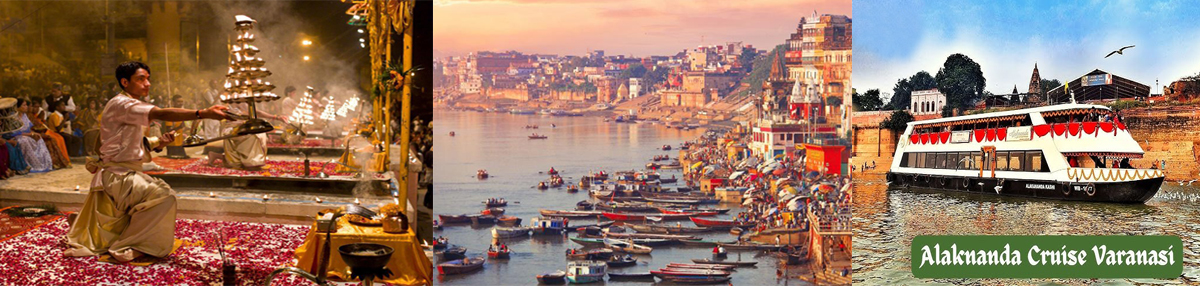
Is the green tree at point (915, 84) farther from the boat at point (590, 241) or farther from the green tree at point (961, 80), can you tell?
the boat at point (590, 241)

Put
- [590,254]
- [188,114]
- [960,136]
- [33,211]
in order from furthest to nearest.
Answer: [33,211] → [960,136] → [590,254] → [188,114]

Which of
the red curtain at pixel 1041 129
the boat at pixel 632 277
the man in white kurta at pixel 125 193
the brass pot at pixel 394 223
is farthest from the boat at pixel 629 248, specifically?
the red curtain at pixel 1041 129

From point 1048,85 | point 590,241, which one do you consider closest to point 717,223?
point 590,241

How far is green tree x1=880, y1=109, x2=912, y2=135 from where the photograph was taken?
6734 mm

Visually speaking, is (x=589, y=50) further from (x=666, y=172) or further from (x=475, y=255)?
(x=475, y=255)

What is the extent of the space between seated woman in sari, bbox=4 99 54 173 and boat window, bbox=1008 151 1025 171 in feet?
24.0

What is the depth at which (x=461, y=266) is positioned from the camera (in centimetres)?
629

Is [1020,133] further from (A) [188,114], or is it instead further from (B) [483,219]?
(A) [188,114]

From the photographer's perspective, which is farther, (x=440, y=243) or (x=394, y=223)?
(x=440, y=243)

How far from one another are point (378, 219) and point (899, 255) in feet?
12.2

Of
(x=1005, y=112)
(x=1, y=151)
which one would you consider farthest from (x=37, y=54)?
(x=1005, y=112)

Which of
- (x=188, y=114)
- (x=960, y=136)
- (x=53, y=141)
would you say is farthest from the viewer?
(x=53, y=141)

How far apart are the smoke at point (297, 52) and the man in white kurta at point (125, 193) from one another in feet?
3.37

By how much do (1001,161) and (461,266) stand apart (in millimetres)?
3956
